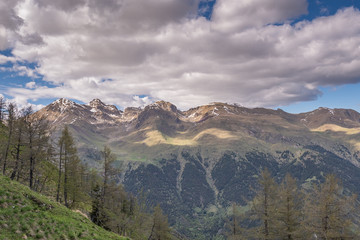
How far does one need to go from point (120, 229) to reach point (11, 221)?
5257 centimetres

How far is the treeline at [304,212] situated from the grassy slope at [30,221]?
29.4 meters

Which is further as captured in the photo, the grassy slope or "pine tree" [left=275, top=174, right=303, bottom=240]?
"pine tree" [left=275, top=174, right=303, bottom=240]

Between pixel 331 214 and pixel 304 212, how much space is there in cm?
440

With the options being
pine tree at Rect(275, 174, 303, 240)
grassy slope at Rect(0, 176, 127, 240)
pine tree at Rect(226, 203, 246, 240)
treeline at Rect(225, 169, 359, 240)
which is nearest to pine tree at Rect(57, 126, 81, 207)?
grassy slope at Rect(0, 176, 127, 240)

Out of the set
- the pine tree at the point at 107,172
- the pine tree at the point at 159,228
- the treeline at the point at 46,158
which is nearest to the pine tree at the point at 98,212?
the treeline at the point at 46,158

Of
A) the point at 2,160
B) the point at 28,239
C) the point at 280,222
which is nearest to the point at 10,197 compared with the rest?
the point at 28,239

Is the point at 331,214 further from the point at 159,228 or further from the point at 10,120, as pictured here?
the point at 10,120

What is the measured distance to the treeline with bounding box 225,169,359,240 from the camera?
113 ft

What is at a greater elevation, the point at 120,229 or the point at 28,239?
the point at 28,239

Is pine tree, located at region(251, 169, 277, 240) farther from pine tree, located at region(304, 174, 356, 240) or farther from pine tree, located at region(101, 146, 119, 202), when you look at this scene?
pine tree, located at region(101, 146, 119, 202)

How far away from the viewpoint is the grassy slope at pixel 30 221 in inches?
790

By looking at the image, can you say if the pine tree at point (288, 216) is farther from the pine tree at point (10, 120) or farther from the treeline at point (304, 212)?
the pine tree at point (10, 120)

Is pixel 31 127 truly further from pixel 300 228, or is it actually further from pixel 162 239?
pixel 300 228

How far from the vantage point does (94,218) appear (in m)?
46.6
